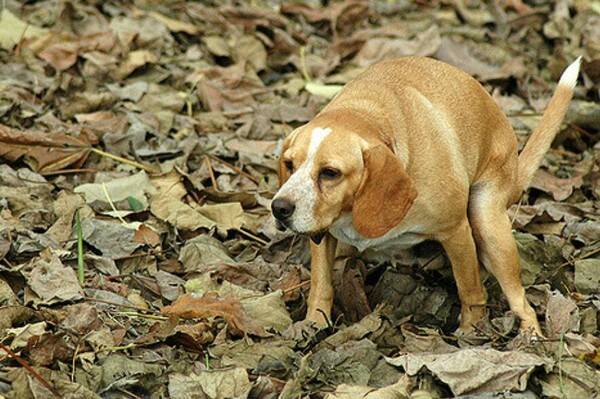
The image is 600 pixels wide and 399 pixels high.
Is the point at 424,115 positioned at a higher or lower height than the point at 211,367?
higher

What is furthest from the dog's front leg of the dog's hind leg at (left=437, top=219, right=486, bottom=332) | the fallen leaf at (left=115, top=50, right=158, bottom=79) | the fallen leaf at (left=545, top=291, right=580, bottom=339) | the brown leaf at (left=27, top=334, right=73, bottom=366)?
the fallen leaf at (left=115, top=50, right=158, bottom=79)

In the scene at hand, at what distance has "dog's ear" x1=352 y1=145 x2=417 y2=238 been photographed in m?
4.57

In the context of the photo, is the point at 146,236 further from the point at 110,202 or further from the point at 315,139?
the point at 315,139

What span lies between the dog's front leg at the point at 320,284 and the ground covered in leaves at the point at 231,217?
0.46 ft

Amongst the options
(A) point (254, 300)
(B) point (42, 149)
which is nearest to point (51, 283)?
(A) point (254, 300)

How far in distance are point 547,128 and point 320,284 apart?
1.50 m

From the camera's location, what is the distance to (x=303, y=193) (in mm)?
4500

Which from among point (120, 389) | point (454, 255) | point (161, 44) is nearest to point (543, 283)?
point (454, 255)

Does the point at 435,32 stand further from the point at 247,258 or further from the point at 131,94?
the point at 247,258

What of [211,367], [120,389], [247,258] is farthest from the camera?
[247,258]

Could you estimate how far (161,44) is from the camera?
8.27m

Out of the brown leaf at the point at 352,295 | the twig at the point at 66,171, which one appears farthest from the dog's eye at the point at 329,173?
the twig at the point at 66,171

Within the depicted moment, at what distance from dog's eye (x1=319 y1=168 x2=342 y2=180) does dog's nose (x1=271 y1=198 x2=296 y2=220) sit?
185 mm

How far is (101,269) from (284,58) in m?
3.48
